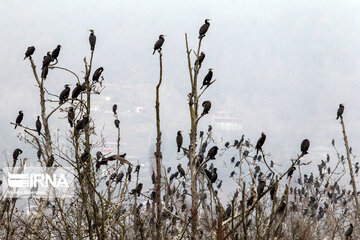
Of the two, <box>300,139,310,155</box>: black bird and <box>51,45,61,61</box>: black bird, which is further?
<box>51,45,61,61</box>: black bird

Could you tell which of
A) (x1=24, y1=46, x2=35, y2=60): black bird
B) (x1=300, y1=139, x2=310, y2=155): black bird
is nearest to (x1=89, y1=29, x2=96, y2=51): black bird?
(x1=24, y1=46, x2=35, y2=60): black bird

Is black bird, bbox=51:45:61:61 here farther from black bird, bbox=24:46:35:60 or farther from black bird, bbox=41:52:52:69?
black bird, bbox=24:46:35:60

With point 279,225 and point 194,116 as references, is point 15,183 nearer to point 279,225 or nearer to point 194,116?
point 194,116

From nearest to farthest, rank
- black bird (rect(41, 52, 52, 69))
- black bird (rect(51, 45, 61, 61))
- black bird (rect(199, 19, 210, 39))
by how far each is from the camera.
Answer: black bird (rect(199, 19, 210, 39)) < black bird (rect(41, 52, 52, 69)) < black bird (rect(51, 45, 61, 61))

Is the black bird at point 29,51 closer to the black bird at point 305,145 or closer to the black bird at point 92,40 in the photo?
the black bird at point 92,40

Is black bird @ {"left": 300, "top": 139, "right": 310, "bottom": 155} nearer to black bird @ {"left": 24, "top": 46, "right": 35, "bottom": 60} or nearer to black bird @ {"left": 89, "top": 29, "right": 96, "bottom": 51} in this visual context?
black bird @ {"left": 89, "top": 29, "right": 96, "bottom": 51}

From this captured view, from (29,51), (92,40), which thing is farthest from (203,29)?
(29,51)

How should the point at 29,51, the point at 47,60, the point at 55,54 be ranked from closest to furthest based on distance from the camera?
the point at 47,60, the point at 55,54, the point at 29,51

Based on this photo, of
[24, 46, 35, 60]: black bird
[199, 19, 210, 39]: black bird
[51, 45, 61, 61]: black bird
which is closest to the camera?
[199, 19, 210, 39]: black bird

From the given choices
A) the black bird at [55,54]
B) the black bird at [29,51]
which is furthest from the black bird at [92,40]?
the black bird at [29,51]

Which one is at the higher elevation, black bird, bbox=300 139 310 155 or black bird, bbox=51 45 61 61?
black bird, bbox=51 45 61 61

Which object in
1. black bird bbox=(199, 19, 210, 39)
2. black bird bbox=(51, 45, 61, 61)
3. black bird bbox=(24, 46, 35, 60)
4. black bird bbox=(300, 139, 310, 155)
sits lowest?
black bird bbox=(300, 139, 310, 155)

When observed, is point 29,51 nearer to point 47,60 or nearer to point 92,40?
point 47,60

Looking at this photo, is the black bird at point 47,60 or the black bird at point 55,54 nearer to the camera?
the black bird at point 47,60
